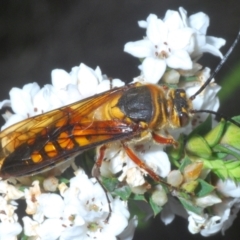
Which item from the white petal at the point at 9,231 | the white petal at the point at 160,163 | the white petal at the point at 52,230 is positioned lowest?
the white petal at the point at 9,231

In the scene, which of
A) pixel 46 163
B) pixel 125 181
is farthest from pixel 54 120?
pixel 125 181

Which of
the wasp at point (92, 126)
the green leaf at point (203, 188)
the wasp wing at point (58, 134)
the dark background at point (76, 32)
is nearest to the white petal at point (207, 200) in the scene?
the green leaf at point (203, 188)

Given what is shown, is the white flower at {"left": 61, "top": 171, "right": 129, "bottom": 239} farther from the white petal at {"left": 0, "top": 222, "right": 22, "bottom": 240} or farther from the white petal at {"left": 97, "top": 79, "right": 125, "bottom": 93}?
the white petal at {"left": 97, "top": 79, "right": 125, "bottom": 93}

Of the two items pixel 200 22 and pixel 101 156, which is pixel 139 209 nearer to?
pixel 101 156

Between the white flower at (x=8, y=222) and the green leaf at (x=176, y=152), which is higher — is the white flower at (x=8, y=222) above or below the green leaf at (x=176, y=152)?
below

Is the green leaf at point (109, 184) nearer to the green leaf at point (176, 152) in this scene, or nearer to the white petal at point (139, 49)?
the green leaf at point (176, 152)

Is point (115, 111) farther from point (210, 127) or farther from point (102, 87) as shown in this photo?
point (210, 127)

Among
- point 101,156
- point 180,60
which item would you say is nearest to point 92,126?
point 101,156
